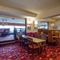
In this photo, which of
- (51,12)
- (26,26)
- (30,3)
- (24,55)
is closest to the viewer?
(24,55)

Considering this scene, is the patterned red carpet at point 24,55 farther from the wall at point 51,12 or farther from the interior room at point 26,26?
the wall at point 51,12

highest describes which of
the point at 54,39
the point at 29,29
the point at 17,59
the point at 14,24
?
the point at 14,24

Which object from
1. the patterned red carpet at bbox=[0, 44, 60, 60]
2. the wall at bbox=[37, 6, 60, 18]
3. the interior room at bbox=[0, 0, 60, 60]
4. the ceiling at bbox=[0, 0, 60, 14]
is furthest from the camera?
the wall at bbox=[37, 6, 60, 18]

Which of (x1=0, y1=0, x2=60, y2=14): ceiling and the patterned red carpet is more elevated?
(x1=0, y1=0, x2=60, y2=14): ceiling

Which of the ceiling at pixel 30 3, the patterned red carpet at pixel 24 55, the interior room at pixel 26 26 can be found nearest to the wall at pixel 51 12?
the interior room at pixel 26 26

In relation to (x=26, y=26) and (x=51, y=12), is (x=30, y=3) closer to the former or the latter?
(x=51, y=12)

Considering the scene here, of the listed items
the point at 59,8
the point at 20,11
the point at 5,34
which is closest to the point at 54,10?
the point at 59,8

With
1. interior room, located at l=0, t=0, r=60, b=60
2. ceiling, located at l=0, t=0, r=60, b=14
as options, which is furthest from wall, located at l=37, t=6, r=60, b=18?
ceiling, located at l=0, t=0, r=60, b=14

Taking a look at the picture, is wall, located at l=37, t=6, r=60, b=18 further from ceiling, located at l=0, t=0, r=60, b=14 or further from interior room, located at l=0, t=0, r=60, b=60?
ceiling, located at l=0, t=0, r=60, b=14

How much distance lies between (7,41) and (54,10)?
14.4 feet

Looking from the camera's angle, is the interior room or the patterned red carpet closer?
the patterned red carpet

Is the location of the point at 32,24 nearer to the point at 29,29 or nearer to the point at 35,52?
the point at 29,29

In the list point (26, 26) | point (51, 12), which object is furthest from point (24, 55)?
point (26, 26)

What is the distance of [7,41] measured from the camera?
5219mm
